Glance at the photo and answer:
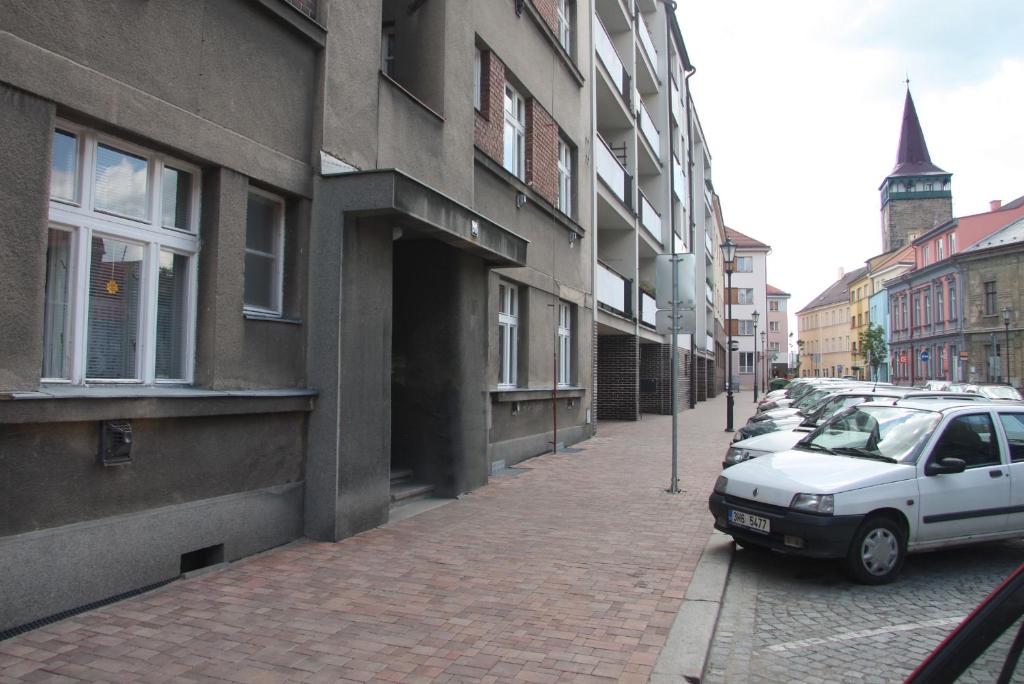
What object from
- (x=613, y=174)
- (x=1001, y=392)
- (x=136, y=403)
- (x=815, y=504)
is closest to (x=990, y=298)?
(x=1001, y=392)

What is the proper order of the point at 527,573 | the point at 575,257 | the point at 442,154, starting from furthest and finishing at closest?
1. the point at 575,257
2. the point at 442,154
3. the point at 527,573

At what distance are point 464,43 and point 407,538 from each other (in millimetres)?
6866

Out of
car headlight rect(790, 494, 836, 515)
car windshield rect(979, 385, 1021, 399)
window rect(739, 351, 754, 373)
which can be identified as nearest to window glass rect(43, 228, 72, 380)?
car headlight rect(790, 494, 836, 515)

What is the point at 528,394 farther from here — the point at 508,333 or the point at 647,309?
the point at 647,309

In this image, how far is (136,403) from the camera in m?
5.25

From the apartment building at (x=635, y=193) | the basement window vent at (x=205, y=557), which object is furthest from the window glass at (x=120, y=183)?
the apartment building at (x=635, y=193)

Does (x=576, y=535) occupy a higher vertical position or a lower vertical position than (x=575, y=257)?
lower

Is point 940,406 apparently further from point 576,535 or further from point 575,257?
point 575,257

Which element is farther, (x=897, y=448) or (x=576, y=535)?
(x=576, y=535)

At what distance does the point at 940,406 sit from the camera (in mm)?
7254

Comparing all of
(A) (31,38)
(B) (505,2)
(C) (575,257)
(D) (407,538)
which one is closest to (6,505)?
(A) (31,38)

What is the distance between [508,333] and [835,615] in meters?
8.39

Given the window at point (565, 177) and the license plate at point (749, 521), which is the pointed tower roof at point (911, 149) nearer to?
the window at point (565, 177)

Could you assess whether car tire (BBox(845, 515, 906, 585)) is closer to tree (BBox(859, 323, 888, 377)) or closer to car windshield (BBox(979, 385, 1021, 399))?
car windshield (BBox(979, 385, 1021, 399))
